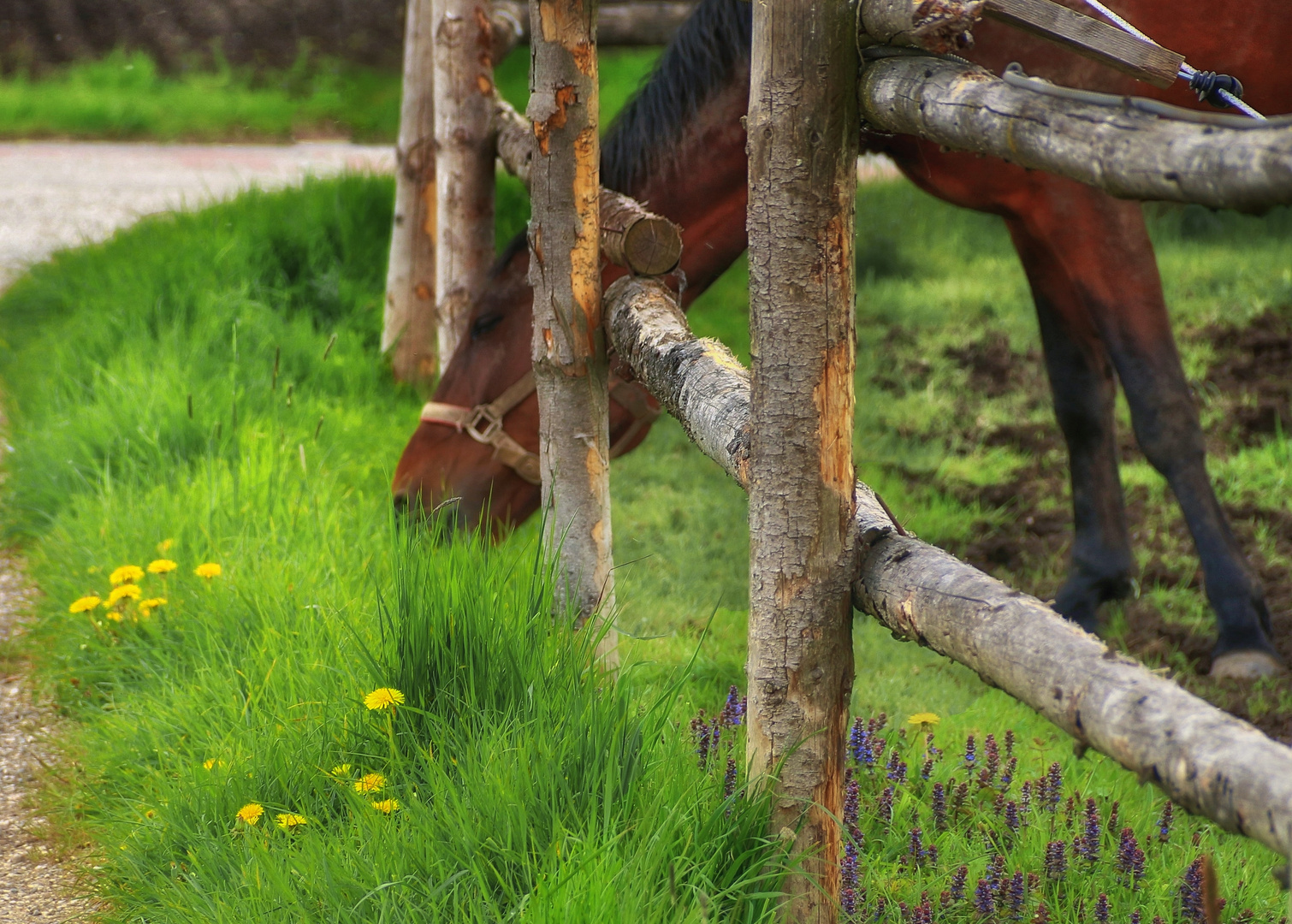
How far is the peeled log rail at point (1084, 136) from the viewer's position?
0.92 m

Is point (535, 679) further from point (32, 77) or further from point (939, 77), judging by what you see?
point (32, 77)

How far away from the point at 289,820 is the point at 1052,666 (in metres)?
1.28

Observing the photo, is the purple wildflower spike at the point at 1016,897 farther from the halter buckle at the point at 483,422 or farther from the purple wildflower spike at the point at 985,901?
the halter buckle at the point at 483,422

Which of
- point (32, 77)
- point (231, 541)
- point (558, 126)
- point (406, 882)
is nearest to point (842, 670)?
point (406, 882)

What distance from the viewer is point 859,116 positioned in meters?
1.49

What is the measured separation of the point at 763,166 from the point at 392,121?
9098 millimetres

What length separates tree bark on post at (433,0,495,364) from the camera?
391 centimetres

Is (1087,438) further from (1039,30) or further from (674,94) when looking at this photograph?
(1039,30)

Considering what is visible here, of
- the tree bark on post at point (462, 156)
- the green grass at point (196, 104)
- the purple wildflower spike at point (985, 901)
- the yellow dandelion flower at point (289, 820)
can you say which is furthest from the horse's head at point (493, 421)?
the green grass at point (196, 104)

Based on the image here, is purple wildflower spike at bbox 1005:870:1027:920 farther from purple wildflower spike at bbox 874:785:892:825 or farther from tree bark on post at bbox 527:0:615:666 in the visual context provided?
tree bark on post at bbox 527:0:615:666

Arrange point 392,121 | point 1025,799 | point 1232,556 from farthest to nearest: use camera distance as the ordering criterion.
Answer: point 392,121
point 1232,556
point 1025,799

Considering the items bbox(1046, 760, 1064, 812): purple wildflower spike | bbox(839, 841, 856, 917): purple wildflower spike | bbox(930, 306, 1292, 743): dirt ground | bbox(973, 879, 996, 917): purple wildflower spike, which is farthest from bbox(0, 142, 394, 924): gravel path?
bbox(930, 306, 1292, 743): dirt ground

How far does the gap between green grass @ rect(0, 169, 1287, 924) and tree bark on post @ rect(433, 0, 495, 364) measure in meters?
0.60

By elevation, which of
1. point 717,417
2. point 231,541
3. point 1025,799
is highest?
point 717,417
